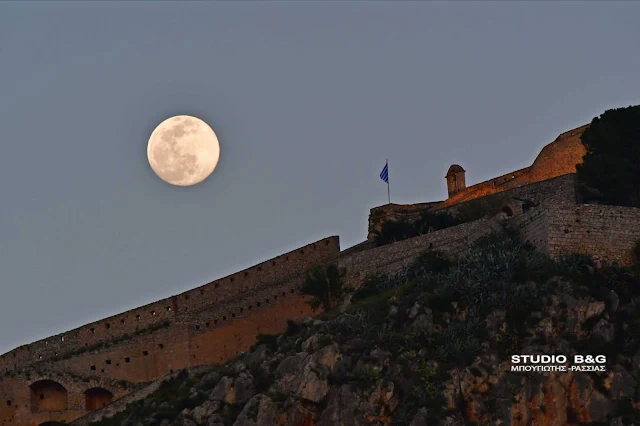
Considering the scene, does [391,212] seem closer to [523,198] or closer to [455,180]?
[455,180]

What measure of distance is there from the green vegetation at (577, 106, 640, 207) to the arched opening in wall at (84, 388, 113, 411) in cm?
2104

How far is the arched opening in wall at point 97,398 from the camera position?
68188 mm

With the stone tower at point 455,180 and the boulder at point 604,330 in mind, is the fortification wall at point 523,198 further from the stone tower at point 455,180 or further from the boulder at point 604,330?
the boulder at point 604,330

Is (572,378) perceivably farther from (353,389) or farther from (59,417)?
(59,417)

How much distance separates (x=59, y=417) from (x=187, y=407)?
11376 mm

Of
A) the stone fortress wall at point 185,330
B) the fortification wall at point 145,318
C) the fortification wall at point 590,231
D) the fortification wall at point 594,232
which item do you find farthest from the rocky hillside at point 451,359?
the fortification wall at point 145,318

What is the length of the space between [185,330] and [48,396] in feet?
20.3

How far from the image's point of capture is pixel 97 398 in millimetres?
68500

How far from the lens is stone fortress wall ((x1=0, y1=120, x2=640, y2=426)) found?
2672 inches

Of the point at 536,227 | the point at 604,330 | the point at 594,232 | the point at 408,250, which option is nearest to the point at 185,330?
the point at 408,250

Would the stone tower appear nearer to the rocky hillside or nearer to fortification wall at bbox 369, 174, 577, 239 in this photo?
fortification wall at bbox 369, 174, 577, 239

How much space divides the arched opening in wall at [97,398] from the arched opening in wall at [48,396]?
2.80ft

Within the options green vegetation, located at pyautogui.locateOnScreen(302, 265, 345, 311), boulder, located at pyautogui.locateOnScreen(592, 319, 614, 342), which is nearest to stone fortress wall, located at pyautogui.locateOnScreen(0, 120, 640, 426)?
green vegetation, located at pyautogui.locateOnScreen(302, 265, 345, 311)

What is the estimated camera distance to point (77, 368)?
226ft
